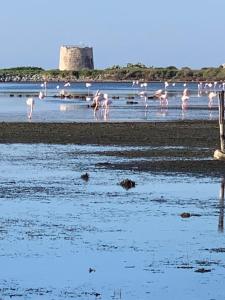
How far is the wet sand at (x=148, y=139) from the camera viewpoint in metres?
22.6

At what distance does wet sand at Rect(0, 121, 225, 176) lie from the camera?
22.6 m

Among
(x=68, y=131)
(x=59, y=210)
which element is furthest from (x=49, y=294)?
(x=68, y=131)

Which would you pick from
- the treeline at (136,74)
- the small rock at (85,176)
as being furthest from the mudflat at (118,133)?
the treeline at (136,74)

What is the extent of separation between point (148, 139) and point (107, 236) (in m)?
16.5

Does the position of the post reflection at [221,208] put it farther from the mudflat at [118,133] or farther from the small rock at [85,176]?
the mudflat at [118,133]

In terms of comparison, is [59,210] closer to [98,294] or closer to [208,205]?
[208,205]

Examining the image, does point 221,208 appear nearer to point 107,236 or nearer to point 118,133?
point 107,236

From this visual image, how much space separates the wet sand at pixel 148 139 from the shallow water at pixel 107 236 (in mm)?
1570

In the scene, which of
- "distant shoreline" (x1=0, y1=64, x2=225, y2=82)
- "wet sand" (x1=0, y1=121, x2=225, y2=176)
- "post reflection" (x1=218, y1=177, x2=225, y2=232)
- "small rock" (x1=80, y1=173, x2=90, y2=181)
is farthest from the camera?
"distant shoreline" (x1=0, y1=64, x2=225, y2=82)

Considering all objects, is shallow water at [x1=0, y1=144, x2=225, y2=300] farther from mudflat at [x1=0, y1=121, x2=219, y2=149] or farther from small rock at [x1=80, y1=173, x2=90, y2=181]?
mudflat at [x1=0, y1=121, x2=219, y2=149]

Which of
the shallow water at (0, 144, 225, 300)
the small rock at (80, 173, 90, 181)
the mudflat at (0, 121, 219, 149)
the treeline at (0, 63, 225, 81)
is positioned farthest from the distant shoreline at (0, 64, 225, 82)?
the shallow water at (0, 144, 225, 300)

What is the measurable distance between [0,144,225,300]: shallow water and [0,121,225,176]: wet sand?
157 cm

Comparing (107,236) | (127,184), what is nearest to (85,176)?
(127,184)

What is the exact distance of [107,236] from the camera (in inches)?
540
